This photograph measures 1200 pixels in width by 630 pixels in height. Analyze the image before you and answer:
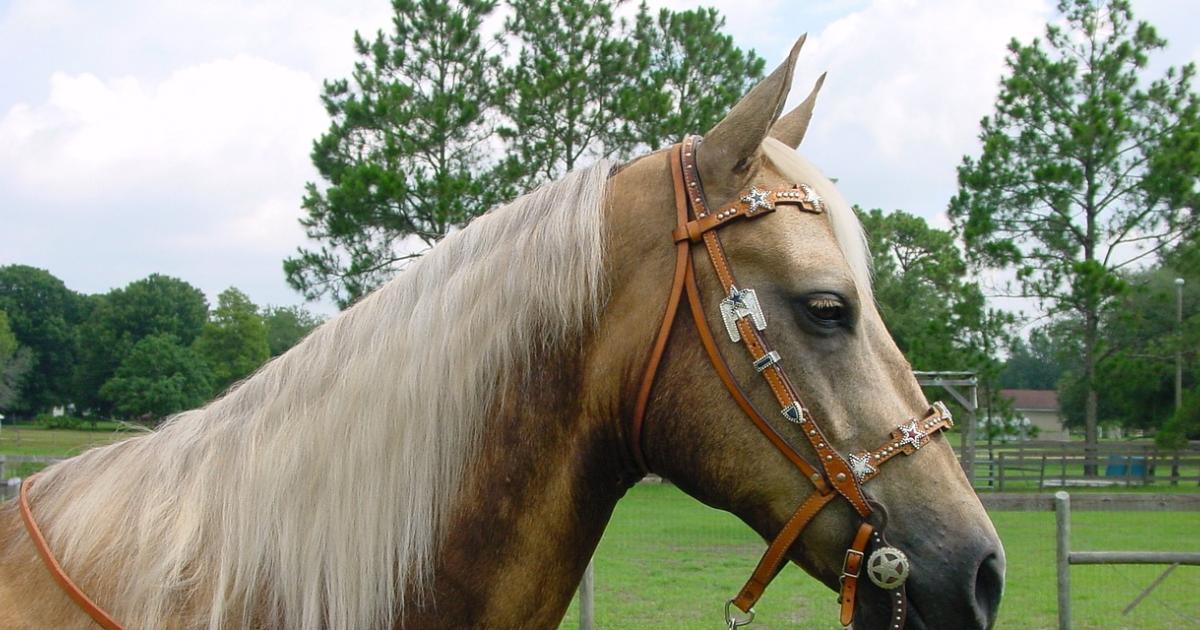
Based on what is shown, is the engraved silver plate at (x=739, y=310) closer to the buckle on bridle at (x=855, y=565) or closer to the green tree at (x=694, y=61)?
the buckle on bridle at (x=855, y=565)

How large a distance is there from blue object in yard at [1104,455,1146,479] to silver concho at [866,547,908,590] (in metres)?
28.3

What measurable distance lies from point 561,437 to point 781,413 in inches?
17.0

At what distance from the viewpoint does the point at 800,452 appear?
1.70m

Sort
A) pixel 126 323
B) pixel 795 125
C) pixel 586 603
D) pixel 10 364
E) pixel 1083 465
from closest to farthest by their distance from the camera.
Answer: pixel 795 125
pixel 586 603
pixel 1083 465
pixel 126 323
pixel 10 364

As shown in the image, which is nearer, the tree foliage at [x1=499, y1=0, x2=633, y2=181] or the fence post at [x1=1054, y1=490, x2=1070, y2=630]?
the fence post at [x1=1054, y1=490, x2=1070, y2=630]

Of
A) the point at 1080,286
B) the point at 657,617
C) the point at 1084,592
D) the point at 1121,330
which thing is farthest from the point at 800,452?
the point at 1121,330

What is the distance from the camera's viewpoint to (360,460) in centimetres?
181

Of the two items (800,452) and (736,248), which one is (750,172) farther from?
(800,452)

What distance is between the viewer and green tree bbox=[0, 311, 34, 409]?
115ft

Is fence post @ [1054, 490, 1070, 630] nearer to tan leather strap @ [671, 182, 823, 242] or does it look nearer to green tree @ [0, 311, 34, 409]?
tan leather strap @ [671, 182, 823, 242]

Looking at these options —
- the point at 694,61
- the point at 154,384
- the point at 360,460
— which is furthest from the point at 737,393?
the point at 694,61

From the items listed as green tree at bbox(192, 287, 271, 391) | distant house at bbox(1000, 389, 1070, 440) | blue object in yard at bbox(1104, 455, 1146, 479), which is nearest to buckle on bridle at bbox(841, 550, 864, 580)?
blue object in yard at bbox(1104, 455, 1146, 479)

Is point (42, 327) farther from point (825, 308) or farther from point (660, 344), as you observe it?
point (825, 308)

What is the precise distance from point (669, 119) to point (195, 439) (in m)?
21.0
